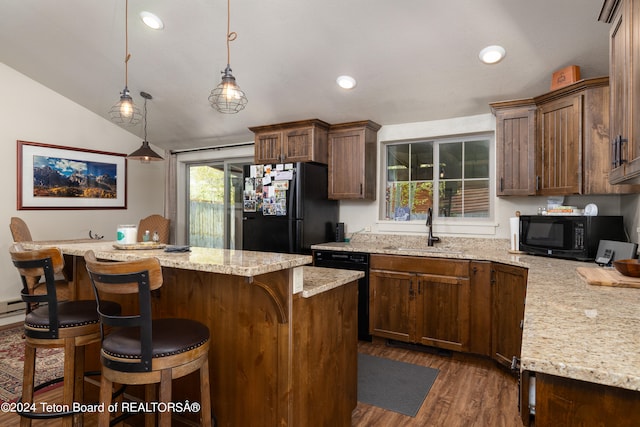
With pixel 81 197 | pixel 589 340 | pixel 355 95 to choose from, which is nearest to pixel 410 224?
pixel 355 95

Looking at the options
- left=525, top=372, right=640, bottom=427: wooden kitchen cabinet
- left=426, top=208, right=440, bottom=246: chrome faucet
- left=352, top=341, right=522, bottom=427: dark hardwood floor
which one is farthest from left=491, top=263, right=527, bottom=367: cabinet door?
left=525, top=372, right=640, bottom=427: wooden kitchen cabinet

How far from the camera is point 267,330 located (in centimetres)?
169

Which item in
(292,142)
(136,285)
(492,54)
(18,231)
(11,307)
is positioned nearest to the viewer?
(136,285)

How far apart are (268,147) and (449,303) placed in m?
2.58

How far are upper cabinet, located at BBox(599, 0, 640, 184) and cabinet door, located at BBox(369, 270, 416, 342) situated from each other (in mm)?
2010

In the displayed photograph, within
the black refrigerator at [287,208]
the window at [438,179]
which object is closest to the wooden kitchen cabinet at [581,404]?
the black refrigerator at [287,208]

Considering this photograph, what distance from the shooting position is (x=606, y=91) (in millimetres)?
2559

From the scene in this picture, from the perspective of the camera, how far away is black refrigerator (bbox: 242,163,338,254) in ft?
12.6

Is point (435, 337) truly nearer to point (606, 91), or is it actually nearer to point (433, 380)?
point (433, 380)

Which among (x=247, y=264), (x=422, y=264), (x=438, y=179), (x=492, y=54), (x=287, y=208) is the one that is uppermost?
(x=492, y=54)

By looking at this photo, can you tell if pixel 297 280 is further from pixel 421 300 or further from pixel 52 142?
pixel 52 142

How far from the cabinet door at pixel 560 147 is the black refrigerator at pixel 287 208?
209cm

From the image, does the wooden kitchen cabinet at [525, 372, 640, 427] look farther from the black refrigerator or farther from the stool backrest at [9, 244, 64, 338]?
the black refrigerator

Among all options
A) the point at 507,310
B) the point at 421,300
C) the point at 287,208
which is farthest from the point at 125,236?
the point at 507,310
